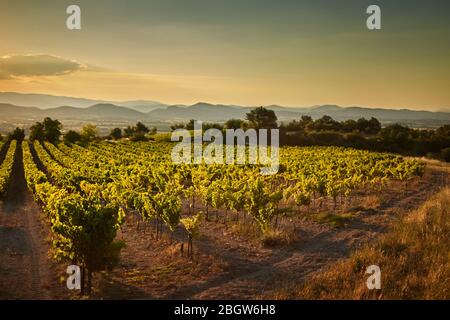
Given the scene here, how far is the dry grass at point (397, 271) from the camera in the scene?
11719mm

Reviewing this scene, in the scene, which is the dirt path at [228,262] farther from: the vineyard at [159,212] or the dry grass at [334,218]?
the vineyard at [159,212]

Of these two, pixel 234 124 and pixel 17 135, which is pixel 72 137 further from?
pixel 234 124

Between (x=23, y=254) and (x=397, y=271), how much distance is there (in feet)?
49.8

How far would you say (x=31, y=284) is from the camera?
14.1 m

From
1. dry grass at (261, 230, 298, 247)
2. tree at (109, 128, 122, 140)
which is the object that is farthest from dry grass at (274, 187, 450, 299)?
tree at (109, 128, 122, 140)

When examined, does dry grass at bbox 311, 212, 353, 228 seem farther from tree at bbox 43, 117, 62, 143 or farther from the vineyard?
tree at bbox 43, 117, 62, 143

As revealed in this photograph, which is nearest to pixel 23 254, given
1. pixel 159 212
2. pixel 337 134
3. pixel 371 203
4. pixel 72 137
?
pixel 159 212

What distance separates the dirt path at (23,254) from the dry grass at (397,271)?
8.34 meters

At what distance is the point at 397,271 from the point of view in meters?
13.4

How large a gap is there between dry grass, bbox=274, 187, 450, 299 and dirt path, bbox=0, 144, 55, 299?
834 centimetres

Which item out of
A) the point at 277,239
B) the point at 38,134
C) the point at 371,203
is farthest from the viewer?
the point at 38,134

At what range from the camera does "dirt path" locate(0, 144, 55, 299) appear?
537 inches
